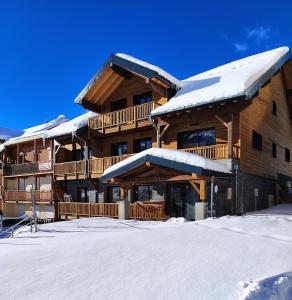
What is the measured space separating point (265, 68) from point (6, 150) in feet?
82.1

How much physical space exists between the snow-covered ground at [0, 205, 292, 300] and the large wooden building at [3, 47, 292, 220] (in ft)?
17.3

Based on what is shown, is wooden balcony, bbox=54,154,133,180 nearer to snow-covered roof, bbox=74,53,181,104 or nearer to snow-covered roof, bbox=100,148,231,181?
snow-covered roof, bbox=100,148,231,181

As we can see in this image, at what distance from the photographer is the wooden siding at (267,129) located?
17.4 m

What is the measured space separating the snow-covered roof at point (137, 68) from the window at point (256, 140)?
5375mm

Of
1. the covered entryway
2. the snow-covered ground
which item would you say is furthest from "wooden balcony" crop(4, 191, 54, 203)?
the snow-covered ground

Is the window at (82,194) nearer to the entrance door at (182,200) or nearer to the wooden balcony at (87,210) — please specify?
the wooden balcony at (87,210)

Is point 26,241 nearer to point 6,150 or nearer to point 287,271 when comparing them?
point 287,271

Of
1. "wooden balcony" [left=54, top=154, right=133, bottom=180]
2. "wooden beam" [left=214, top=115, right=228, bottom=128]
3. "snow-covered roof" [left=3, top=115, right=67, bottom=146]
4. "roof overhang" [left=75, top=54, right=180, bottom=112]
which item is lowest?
"wooden balcony" [left=54, top=154, right=133, bottom=180]

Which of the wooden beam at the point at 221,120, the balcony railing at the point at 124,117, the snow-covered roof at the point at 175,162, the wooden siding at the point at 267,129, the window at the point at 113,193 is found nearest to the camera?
the snow-covered roof at the point at 175,162

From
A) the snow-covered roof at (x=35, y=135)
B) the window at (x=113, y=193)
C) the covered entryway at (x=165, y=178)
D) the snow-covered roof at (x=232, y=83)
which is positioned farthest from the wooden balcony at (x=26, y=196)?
the snow-covered roof at (x=232, y=83)

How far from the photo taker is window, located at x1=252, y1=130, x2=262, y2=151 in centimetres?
1849

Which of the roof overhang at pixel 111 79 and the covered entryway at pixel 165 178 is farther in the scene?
the roof overhang at pixel 111 79

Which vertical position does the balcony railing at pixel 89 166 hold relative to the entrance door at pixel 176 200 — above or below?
above

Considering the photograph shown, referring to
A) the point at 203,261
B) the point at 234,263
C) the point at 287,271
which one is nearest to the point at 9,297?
the point at 203,261
